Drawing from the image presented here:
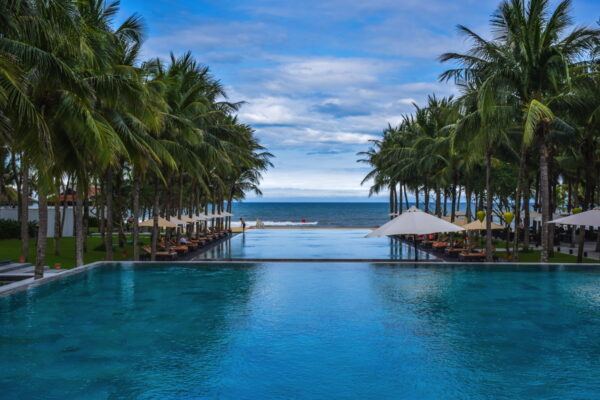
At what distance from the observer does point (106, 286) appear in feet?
48.1

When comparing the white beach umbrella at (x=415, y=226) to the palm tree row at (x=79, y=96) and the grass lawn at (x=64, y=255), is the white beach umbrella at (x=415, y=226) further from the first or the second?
the grass lawn at (x=64, y=255)

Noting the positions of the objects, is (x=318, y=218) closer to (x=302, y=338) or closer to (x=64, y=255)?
(x=64, y=255)

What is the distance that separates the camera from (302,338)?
969cm

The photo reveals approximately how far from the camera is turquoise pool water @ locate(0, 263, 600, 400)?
23.9 ft

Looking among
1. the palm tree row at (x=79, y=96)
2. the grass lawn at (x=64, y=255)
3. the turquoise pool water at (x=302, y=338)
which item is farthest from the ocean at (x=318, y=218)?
the turquoise pool water at (x=302, y=338)

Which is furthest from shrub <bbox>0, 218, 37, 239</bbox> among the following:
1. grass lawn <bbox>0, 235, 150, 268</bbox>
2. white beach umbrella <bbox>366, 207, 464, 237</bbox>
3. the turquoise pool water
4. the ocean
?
the ocean

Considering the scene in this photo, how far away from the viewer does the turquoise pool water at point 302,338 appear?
7.29 m

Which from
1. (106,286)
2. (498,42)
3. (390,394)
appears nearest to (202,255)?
(106,286)

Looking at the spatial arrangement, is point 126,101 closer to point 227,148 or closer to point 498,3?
point 498,3

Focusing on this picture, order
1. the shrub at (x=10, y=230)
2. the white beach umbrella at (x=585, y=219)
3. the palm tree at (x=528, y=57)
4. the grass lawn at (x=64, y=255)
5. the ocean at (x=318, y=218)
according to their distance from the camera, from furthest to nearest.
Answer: the ocean at (x=318, y=218) → the shrub at (x=10, y=230) → the grass lawn at (x=64, y=255) → the white beach umbrella at (x=585, y=219) → the palm tree at (x=528, y=57)

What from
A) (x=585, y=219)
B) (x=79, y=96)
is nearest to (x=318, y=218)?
(x=585, y=219)

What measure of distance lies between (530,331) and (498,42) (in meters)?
11.8

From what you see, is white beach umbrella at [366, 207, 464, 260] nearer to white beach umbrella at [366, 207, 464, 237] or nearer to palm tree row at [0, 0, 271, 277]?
white beach umbrella at [366, 207, 464, 237]

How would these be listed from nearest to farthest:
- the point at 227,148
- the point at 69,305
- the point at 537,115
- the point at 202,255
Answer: the point at 69,305 → the point at 537,115 → the point at 202,255 → the point at 227,148
